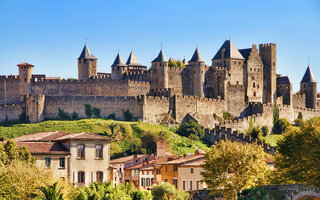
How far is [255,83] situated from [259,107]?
6246 mm

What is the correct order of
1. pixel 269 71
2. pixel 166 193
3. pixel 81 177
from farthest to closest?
pixel 269 71 < pixel 166 193 < pixel 81 177

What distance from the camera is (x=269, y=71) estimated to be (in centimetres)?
11656

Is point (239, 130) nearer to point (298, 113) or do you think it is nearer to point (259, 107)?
point (259, 107)

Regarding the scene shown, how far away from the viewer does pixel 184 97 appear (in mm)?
102125

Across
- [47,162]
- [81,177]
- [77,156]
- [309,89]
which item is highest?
[309,89]

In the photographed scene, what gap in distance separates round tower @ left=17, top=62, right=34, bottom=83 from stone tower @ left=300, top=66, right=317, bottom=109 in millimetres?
46678

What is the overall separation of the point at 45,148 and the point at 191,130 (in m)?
40.0

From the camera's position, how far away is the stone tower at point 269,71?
382 ft

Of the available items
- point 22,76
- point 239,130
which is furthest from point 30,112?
point 239,130

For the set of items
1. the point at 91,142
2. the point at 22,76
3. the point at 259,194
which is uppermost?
the point at 22,76

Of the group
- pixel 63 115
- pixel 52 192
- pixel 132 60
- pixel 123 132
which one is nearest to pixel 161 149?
pixel 123 132

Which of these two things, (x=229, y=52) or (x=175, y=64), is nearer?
(x=229, y=52)

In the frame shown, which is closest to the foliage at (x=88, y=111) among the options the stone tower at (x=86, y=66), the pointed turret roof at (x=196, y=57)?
the stone tower at (x=86, y=66)

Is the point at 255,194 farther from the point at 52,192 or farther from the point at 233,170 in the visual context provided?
the point at 52,192
